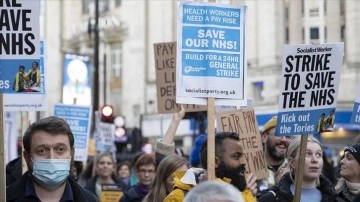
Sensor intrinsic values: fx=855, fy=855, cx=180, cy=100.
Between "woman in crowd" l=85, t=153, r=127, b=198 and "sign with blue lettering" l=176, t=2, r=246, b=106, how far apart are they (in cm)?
491

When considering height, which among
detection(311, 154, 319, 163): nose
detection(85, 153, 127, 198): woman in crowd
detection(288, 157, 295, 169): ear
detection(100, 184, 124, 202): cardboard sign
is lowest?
detection(100, 184, 124, 202): cardboard sign

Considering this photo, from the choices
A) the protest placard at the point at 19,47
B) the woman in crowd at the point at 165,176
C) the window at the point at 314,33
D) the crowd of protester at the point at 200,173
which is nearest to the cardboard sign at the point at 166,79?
the crowd of protester at the point at 200,173

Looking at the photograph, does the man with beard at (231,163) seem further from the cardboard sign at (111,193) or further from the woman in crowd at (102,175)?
the woman in crowd at (102,175)

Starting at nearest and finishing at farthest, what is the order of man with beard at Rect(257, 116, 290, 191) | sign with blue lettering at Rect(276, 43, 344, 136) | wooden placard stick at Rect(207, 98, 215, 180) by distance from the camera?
wooden placard stick at Rect(207, 98, 215, 180)
sign with blue lettering at Rect(276, 43, 344, 136)
man with beard at Rect(257, 116, 290, 191)

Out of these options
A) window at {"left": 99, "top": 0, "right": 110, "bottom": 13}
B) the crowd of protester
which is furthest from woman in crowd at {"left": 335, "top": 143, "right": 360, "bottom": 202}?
window at {"left": 99, "top": 0, "right": 110, "bottom": 13}

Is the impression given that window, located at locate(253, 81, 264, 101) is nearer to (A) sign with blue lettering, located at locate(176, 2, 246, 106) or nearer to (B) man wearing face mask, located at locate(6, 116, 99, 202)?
(A) sign with blue lettering, located at locate(176, 2, 246, 106)

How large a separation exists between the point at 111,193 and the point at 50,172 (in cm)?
563

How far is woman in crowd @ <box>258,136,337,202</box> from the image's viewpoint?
5.94 metres

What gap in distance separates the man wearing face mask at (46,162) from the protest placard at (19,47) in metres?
0.59

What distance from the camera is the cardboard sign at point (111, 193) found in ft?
33.6

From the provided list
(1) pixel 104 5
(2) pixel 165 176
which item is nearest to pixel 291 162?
(2) pixel 165 176

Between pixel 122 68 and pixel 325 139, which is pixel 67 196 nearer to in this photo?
pixel 325 139

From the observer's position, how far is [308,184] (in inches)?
238

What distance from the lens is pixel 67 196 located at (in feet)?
16.0
